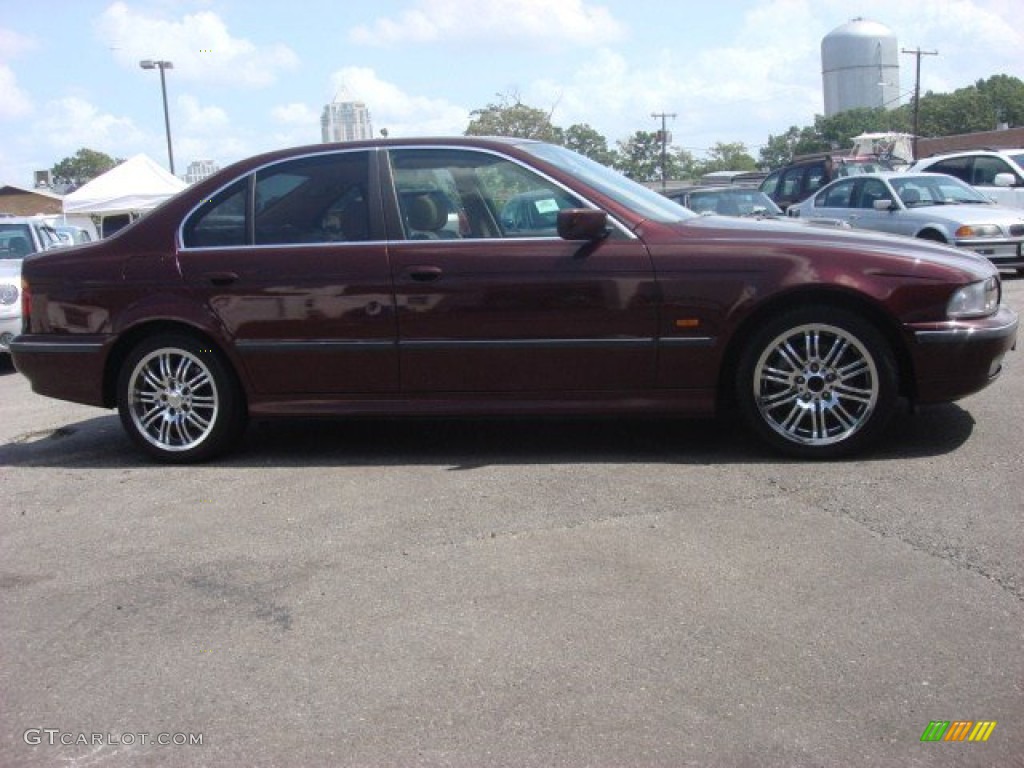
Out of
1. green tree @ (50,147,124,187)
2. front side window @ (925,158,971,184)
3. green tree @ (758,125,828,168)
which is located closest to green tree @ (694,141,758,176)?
green tree @ (758,125,828,168)

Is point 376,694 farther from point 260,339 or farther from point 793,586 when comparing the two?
point 260,339

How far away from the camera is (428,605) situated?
394cm

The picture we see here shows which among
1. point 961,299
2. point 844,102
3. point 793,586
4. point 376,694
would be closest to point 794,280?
point 961,299

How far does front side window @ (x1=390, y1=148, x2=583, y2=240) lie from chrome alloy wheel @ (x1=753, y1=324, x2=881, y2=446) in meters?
1.26

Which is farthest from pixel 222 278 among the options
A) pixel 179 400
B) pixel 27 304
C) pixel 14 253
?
pixel 14 253

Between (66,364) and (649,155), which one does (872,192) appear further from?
(649,155)

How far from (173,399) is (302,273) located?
1.04m

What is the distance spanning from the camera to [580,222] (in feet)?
17.5

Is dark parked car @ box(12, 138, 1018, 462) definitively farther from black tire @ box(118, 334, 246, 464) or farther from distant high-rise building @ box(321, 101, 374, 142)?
distant high-rise building @ box(321, 101, 374, 142)

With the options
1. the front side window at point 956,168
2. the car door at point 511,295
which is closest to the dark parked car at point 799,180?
the front side window at point 956,168

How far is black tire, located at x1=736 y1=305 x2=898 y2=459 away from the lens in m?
5.36

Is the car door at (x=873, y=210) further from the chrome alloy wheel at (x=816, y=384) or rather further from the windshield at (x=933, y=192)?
the chrome alloy wheel at (x=816, y=384)

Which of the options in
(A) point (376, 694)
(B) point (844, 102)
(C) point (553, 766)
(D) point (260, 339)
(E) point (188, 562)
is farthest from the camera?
(B) point (844, 102)

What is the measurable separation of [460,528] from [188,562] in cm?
111
